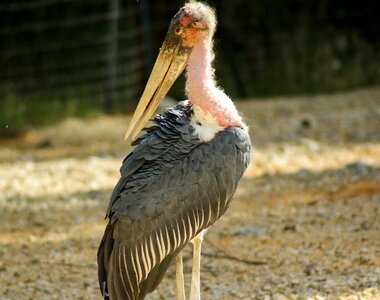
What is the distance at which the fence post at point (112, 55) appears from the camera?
12.6m

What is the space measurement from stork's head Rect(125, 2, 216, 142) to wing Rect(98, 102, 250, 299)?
11.6 inches

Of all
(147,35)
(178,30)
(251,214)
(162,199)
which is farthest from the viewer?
(147,35)

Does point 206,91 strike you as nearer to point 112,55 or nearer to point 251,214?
point 251,214

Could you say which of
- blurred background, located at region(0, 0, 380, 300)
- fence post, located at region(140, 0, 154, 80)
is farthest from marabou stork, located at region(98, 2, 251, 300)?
fence post, located at region(140, 0, 154, 80)

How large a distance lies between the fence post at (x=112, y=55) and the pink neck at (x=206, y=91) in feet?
24.8

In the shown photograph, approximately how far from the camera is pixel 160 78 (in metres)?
5.36

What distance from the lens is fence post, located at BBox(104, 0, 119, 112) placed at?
496 inches

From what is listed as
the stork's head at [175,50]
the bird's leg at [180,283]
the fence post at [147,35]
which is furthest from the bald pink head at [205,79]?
the fence post at [147,35]

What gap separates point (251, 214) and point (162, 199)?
278 cm

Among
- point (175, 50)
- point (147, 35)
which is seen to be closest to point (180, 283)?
point (175, 50)

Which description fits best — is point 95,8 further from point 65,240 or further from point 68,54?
point 65,240

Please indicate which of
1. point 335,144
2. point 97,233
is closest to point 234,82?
point 335,144

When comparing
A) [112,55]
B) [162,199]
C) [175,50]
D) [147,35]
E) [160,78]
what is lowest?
[162,199]

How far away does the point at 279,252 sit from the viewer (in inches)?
251
